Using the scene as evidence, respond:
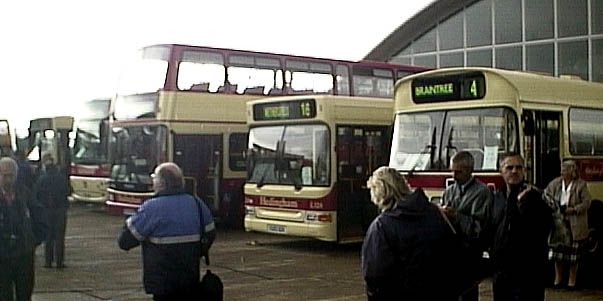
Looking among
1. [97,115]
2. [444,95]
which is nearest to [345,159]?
[444,95]

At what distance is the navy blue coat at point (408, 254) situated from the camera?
18.8ft

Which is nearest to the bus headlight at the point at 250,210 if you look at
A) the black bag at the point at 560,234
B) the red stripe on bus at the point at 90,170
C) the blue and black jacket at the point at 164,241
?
the black bag at the point at 560,234

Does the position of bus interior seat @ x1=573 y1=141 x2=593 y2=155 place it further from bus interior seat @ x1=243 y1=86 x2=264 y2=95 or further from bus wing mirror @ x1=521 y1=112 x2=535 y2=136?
bus interior seat @ x1=243 y1=86 x2=264 y2=95

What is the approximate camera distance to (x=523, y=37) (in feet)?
115

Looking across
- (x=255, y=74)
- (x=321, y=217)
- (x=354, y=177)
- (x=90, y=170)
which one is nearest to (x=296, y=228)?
(x=321, y=217)

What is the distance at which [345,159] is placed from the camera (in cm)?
1666

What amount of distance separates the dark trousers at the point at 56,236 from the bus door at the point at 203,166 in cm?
606

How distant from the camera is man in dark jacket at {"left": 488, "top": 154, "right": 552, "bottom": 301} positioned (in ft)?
24.9

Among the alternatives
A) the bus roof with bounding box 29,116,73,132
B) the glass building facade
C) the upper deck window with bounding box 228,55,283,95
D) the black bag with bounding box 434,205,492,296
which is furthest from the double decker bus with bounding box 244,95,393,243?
the glass building facade

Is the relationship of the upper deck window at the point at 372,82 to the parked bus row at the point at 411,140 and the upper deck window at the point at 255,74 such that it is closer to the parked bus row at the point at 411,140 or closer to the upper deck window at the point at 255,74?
the upper deck window at the point at 255,74

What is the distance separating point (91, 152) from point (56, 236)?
13.3 metres

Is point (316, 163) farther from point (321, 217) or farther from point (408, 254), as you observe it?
point (408, 254)

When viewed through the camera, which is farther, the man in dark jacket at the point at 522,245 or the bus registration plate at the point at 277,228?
the bus registration plate at the point at 277,228

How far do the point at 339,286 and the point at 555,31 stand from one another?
77.7ft
